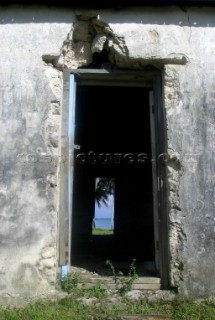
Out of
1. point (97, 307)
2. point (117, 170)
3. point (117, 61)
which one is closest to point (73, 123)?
point (117, 61)

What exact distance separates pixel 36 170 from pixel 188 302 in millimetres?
2201

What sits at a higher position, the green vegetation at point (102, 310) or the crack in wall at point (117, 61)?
the crack in wall at point (117, 61)

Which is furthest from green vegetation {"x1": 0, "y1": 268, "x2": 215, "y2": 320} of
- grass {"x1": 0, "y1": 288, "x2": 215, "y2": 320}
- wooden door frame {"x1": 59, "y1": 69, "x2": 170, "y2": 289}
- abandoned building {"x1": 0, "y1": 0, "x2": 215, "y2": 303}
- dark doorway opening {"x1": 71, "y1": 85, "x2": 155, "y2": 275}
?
dark doorway opening {"x1": 71, "y1": 85, "x2": 155, "y2": 275}

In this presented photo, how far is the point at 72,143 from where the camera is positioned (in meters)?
4.47

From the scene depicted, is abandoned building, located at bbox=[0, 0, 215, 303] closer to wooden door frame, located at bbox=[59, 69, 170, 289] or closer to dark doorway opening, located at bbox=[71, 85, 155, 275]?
wooden door frame, located at bbox=[59, 69, 170, 289]

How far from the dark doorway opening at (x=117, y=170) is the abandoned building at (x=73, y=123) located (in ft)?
9.29

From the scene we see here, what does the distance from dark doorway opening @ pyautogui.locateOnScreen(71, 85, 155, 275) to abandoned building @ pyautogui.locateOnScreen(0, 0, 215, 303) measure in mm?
2833

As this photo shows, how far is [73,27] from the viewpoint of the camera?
4578mm

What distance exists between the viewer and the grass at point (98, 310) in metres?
3.63

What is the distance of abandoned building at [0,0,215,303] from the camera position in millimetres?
4066

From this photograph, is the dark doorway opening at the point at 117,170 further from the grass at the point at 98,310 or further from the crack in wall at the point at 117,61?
the grass at the point at 98,310

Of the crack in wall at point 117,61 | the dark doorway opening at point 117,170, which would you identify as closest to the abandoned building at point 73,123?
the crack in wall at point 117,61

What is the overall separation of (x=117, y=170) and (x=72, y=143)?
7011 millimetres

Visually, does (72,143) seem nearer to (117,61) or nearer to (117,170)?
(117,61)
